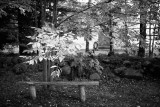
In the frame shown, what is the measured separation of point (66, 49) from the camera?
403 cm

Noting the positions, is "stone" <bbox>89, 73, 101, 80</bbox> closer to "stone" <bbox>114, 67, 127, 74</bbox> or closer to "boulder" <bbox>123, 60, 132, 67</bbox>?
"stone" <bbox>114, 67, 127, 74</bbox>

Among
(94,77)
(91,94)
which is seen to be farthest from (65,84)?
(94,77)

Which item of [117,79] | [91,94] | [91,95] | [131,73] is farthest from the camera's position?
[131,73]

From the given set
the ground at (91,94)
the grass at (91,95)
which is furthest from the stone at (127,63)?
the grass at (91,95)

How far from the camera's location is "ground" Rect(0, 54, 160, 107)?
21.3 ft

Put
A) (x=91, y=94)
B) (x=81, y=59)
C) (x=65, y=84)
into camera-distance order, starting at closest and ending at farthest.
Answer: (x=81, y=59) → (x=65, y=84) → (x=91, y=94)

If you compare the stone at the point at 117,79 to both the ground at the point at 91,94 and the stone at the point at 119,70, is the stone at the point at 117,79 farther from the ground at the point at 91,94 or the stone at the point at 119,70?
the stone at the point at 119,70

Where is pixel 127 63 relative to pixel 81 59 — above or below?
below

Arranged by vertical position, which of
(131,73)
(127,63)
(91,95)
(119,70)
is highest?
(127,63)

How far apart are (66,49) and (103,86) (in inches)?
228

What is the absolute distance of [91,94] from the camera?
310 inches

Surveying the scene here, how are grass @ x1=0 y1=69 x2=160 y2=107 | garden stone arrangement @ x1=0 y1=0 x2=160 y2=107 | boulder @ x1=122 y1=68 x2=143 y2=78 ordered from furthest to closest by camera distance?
boulder @ x1=122 y1=68 x2=143 y2=78, grass @ x1=0 y1=69 x2=160 y2=107, garden stone arrangement @ x1=0 y1=0 x2=160 y2=107

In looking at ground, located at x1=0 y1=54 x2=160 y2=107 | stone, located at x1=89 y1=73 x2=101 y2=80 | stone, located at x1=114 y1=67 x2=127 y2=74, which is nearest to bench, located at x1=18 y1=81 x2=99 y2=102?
ground, located at x1=0 y1=54 x2=160 y2=107

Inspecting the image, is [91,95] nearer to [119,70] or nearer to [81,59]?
[81,59]
